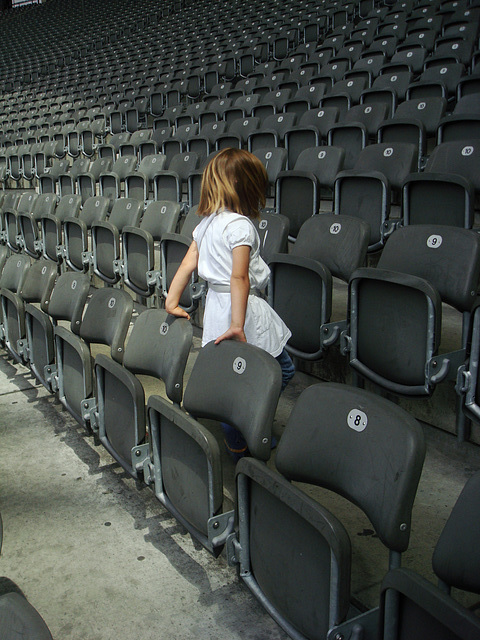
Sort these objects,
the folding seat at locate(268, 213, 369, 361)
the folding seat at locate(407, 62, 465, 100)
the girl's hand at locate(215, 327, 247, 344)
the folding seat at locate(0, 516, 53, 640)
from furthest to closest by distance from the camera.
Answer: the folding seat at locate(407, 62, 465, 100) < the folding seat at locate(268, 213, 369, 361) < the girl's hand at locate(215, 327, 247, 344) < the folding seat at locate(0, 516, 53, 640)

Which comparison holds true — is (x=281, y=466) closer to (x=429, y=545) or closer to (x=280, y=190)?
(x=429, y=545)

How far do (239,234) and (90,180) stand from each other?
3.96m

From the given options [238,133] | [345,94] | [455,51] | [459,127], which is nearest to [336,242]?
[459,127]

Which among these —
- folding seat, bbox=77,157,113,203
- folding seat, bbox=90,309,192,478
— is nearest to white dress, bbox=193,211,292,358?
folding seat, bbox=90,309,192,478

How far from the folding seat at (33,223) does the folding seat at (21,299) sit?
1.34 meters

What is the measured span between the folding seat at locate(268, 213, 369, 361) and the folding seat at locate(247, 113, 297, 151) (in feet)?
6.99

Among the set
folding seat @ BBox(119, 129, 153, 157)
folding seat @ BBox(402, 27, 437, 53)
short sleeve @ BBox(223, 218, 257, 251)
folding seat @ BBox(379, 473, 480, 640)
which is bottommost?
folding seat @ BBox(379, 473, 480, 640)

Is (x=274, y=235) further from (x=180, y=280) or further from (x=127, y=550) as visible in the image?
(x=127, y=550)

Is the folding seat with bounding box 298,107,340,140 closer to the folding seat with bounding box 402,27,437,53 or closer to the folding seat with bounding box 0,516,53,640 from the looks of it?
the folding seat with bounding box 402,27,437,53

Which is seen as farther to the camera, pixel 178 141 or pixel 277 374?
pixel 178 141

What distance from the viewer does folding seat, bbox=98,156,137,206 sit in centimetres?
525

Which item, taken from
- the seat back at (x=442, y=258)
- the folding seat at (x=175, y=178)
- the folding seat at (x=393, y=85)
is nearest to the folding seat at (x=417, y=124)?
the folding seat at (x=393, y=85)

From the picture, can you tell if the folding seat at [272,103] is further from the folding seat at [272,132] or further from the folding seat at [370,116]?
the folding seat at [370,116]

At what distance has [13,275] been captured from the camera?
3562 millimetres
